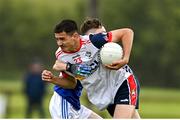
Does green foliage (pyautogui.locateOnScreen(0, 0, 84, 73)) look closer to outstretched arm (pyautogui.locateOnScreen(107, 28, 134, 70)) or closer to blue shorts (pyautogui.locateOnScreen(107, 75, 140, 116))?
blue shorts (pyautogui.locateOnScreen(107, 75, 140, 116))

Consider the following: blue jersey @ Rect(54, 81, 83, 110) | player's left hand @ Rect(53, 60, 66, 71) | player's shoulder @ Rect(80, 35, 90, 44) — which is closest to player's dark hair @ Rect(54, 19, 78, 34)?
player's shoulder @ Rect(80, 35, 90, 44)

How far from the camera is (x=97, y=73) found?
35.2ft

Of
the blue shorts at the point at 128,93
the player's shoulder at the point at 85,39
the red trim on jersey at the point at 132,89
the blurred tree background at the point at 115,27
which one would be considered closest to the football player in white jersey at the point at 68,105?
the blue shorts at the point at 128,93

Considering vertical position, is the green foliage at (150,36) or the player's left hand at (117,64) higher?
the player's left hand at (117,64)

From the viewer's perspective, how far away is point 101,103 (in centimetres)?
1097

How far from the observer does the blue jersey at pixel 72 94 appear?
11.3 meters

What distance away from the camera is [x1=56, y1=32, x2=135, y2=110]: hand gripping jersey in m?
10.6

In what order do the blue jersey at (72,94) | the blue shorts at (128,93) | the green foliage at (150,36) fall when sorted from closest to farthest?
the blue shorts at (128,93), the blue jersey at (72,94), the green foliage at (150,36)

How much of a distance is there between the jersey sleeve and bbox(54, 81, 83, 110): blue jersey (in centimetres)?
84

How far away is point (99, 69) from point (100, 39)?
42cm

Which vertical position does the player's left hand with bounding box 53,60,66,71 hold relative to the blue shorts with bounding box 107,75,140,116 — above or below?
above

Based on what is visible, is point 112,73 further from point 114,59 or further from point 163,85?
point 163,85

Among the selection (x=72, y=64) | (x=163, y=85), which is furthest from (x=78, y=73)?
(x=163, y=85)

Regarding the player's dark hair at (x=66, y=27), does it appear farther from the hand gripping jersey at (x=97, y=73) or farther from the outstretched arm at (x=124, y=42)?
the outstretched arm at (x=124, y=42)
